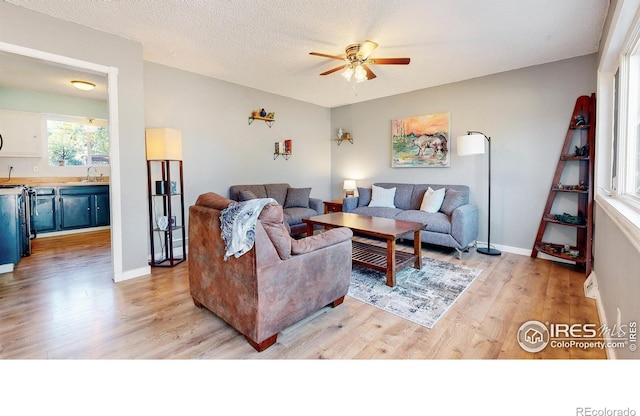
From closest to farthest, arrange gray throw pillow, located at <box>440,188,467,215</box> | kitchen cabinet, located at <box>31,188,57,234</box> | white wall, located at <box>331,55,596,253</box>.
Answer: white wall, located at <box>331,55,596,253</box>, gray throw pillow, located at <box>440,188,467,215</box>, kitchen cabinet, located at <box>31,188,57,234</box>

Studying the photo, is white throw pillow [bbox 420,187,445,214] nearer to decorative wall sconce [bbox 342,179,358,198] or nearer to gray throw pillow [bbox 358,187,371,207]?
gray throw pillow [bbox 358,187,371,207]

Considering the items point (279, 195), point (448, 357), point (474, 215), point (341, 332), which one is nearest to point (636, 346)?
point (448, 357)

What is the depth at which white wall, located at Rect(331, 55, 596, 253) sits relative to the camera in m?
3.66

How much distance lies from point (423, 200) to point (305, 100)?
289 cm

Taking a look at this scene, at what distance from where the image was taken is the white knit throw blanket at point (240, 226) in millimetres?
1736

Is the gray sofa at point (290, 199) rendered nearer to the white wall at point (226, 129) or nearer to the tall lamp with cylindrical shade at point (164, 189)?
the white wall at point (226, 129)

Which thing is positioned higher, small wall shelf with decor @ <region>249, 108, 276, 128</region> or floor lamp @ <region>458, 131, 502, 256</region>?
small wall shelf with decor @ <region>249, 108, 276, 128</region>

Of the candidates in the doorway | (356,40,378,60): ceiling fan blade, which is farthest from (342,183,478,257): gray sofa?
the doorway

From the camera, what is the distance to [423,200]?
4.54 metres

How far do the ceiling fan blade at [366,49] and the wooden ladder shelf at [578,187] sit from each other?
2.59 meters

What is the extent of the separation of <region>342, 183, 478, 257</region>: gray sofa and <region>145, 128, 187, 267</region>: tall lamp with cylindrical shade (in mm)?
2564

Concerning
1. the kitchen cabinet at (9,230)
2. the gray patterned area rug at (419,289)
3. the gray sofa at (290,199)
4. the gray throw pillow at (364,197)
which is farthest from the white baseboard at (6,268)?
the gray throw pillow at (364,197)

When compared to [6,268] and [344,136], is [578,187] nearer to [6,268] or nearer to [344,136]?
[344,136]
